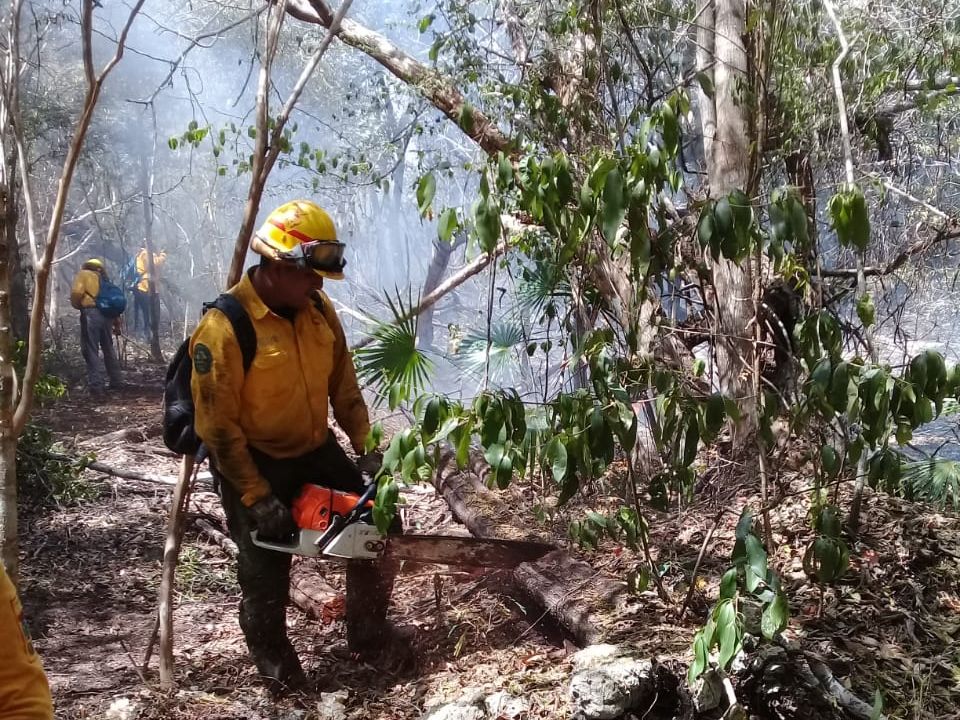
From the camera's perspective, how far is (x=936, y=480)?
3768mm

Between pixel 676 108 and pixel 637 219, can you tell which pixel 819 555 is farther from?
pixel 676 108

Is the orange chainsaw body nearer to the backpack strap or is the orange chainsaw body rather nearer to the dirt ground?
the backpack strap

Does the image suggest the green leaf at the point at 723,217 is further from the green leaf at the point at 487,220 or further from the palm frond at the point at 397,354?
the palm frond at the point at 397,354

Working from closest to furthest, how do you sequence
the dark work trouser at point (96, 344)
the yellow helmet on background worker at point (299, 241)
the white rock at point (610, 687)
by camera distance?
the white rock at point (610, 687), the yellow helmet on background worker at point (299, 241), the dark work trouser at point (96, 344)

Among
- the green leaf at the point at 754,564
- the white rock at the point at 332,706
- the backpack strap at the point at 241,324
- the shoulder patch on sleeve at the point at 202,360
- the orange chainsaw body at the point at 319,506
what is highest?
the backpack strap at the point at 241,324

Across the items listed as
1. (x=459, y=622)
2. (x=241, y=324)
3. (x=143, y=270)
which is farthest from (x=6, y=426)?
(x=143, y=270)

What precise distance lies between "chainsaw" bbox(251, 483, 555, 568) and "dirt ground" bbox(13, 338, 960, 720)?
43 cm

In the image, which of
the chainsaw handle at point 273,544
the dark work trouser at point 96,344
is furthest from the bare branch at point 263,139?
the dark work trouser at point 96,344

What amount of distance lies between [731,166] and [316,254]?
2927 millimetres

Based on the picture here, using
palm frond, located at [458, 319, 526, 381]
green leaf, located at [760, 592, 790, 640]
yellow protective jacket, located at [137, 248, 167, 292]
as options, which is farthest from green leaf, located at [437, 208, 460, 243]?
yellow protective jacket, located at [137, 248, 167, 292]

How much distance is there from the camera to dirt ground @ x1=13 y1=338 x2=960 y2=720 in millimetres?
2824

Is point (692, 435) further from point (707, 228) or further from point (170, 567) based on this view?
point (170, 567)

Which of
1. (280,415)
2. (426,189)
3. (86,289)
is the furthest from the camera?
(86,289)

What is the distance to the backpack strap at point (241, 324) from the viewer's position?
9.25 ft
